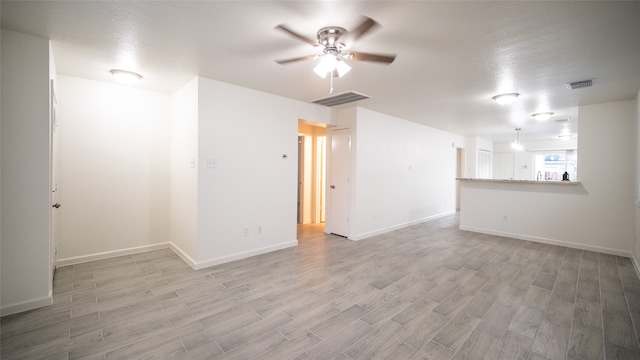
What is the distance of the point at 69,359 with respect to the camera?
188 centimetres

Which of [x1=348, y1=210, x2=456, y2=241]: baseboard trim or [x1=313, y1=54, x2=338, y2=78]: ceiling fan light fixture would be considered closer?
[x1=313, y1=54, x2=338, y2=78]: ceiling fan light fixture

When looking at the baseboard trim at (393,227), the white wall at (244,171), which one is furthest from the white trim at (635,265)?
the white wall at (244,171)

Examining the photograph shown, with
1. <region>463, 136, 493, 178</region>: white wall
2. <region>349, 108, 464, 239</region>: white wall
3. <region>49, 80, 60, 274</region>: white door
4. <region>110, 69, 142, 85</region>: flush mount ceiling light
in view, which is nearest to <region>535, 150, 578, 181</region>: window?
<region>463, 136, 493, 178</region>: white wall

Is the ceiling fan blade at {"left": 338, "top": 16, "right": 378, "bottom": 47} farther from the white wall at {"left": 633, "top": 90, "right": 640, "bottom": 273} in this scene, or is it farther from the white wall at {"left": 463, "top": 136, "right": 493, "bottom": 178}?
the white wall at {"left": 463, "top": 136, "right": 493, "bottom": 178}

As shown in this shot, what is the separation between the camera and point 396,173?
6.08m

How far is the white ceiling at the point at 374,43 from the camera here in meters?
2.01

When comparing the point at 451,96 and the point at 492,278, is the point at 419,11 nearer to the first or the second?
the point at 451,96

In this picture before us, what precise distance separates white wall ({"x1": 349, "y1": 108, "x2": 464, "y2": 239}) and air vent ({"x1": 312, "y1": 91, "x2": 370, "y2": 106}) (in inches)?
23.4

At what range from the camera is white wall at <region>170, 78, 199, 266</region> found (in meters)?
3.61

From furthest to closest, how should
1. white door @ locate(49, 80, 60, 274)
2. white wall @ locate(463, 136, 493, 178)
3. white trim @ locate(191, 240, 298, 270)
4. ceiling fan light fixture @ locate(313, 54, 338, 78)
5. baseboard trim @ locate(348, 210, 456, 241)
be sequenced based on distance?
white wall @ locate(463, 136, 493, 178), baseboard trim @ locate(348, 210, 456, 241), white trim @ locate(191, 240, 298, 270), white door @ locate(49, 80, 60, 274), ceiling fan light fixture @ locate(313, 54, 338, 78)

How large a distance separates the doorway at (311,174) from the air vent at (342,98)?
180 centimetres

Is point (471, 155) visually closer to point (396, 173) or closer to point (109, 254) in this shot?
point (396, 173)

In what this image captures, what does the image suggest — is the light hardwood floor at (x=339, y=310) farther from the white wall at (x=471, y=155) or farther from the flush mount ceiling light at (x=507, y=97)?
the white wall at (x=471, y=155)

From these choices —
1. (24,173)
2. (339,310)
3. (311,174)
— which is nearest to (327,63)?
(339,310)
